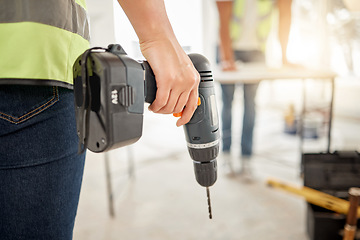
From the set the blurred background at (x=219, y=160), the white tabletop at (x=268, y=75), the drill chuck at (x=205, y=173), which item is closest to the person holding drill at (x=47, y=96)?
the blurred background at (x=219, y=160)

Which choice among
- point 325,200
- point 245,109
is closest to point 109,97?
point 325,200

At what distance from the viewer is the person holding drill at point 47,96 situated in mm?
365

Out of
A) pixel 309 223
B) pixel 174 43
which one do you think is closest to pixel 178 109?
pixel 174 43

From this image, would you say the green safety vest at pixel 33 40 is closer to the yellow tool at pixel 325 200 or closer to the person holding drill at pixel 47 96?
the person holding drill at pixel 47 96

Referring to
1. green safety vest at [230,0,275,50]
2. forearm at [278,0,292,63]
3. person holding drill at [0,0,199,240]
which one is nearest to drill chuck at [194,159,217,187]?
person holding drill at [0,0,199,240]

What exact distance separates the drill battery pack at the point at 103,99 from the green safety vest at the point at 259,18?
2.00 m

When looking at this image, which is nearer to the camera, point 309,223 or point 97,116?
point 97,116

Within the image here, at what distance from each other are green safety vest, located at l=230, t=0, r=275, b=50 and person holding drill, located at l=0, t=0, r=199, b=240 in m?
1.93

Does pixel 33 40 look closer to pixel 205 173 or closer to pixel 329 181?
pixel 205 173

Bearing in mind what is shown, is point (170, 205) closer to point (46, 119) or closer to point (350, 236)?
point (350, 236)

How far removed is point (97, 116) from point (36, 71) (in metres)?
0.10

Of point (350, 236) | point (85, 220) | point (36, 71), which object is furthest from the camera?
point (85, 220)

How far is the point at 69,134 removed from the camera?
444 millimetres

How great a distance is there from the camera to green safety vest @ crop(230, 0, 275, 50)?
7.17 feet
